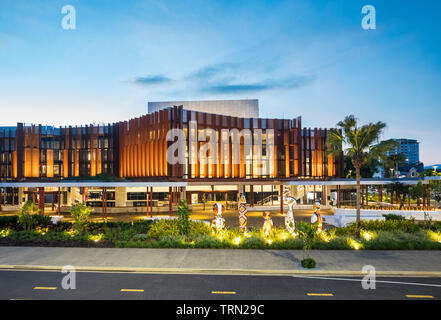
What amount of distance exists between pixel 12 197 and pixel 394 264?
184ft

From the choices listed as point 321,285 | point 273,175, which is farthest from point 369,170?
point 321,285

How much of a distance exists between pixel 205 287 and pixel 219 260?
3374 millimetres

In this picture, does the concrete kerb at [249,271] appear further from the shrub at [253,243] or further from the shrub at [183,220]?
the shrub at [183,220]

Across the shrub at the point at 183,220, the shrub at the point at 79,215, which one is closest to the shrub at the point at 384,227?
the shrub at the point at 183,220

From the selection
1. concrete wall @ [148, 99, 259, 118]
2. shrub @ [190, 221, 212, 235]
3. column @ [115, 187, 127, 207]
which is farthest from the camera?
concrete wall @ [148, 99, 259, 118]

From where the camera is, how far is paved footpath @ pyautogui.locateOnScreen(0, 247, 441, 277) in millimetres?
12773

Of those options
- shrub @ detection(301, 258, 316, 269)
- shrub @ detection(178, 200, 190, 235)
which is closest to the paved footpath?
shrub @ detection(301, 258, 316, 269)

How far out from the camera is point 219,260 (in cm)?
1416

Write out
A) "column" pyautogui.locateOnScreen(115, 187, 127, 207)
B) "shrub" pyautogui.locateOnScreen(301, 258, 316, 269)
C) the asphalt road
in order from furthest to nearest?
"column" pyautogui.locateOnScreen(115, 187, 127, 207)
"shrub" pyautogui.locateOnScreen(301, 258, 316, 269)
the asphalt road

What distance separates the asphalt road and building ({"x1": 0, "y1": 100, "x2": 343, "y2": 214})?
25038mm

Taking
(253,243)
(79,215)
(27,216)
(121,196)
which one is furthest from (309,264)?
(121,196)

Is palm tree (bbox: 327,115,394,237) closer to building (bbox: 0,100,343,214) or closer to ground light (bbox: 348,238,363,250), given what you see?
ground light (bbox: 348,238,363,250)

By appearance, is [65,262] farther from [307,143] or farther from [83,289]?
[307,143]

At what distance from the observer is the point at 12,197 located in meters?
48.0
